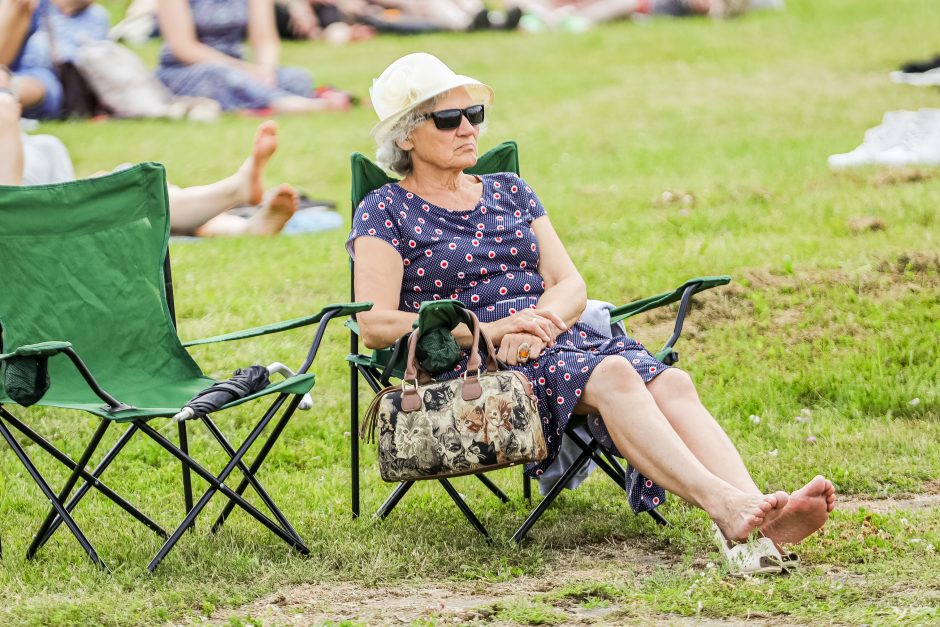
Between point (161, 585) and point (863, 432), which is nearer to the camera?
point (161, 585)

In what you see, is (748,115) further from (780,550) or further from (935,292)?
(780,550)

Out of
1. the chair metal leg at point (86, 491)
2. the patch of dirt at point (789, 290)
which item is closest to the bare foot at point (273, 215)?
the patch of dirt at point (789, 290)

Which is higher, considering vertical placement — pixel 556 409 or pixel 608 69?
pixel 556 409

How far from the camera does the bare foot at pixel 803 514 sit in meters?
3.29

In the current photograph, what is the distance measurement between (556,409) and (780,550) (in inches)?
27.4

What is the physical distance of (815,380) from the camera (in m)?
5.01

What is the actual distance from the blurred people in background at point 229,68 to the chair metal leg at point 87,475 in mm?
7774

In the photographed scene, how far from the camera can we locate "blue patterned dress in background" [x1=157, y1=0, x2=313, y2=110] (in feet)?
37.0

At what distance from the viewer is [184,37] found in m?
11.1

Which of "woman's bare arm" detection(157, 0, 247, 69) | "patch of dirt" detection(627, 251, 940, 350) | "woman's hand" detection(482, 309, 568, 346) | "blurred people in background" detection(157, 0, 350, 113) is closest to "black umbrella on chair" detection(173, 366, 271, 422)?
"woman's hand" detection(482, 309, 568, 346)

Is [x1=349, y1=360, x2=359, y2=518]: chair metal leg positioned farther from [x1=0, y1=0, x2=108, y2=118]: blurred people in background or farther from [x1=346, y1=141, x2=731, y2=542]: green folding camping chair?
[x1=0, y1=0, x2=108, y2=118]: blurred people in background

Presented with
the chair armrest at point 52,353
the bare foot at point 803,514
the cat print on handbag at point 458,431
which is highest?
the chair armrest at point 52,353

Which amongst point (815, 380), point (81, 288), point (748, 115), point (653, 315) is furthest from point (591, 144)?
point (81, 288)

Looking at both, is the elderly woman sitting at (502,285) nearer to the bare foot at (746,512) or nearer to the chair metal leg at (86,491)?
the bare foot at (746,512)
